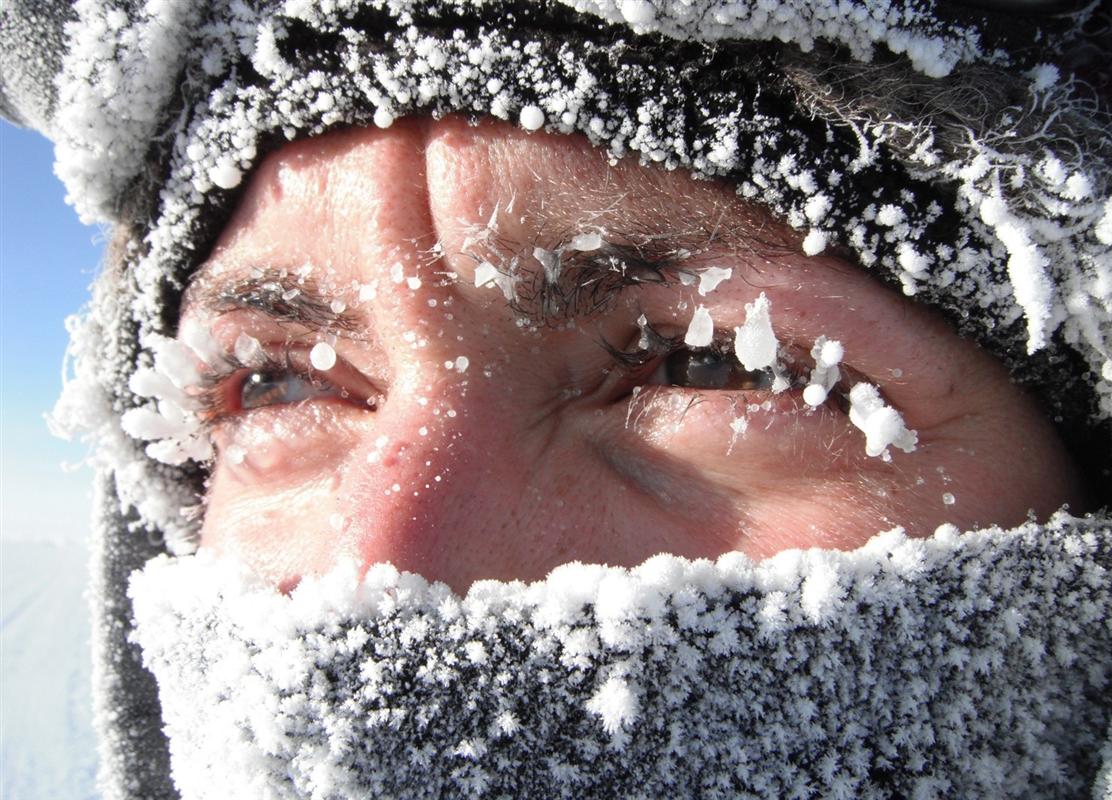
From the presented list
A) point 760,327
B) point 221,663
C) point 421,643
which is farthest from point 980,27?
point 221,663

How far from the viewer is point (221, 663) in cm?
91

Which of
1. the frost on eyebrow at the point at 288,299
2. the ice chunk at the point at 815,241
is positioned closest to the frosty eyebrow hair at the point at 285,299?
the frost on eyebrow at the point at 288,299

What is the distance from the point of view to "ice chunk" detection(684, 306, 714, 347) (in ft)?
3.22

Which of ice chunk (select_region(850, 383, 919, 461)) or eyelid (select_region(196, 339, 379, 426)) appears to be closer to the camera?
ice chunk (select_region(850, 383, 919, 461))

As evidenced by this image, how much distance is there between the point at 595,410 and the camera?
107 centimetres

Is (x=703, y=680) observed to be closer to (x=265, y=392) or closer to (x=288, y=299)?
(x=288, y=299)

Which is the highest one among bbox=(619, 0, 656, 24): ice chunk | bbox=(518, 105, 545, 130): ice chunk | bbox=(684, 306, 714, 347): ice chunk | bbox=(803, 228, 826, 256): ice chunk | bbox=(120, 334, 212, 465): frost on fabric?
bbox=(619, 0, 656, 24): ice chunk

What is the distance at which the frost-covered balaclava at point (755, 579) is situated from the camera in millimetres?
778

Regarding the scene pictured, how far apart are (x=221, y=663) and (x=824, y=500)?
2.59 ft

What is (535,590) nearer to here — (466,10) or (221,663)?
(221,663)

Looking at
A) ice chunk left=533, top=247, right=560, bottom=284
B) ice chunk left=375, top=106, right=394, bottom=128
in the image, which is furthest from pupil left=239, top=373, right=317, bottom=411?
ice chunk left=533, top=247, right=560, bottom=284

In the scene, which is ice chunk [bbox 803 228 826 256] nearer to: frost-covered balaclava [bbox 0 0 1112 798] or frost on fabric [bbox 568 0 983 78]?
frost-covered balaclava [bbox 0 0 1112 798]

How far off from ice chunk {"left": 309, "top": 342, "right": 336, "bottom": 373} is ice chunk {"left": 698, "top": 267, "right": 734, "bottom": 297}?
0.58m

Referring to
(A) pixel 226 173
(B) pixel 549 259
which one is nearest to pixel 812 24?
(B) pixel 549 259
